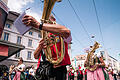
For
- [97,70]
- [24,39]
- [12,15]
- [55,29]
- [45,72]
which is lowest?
[97,70]

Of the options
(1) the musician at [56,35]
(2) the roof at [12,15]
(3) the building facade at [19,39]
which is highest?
(2) the roof at [12,15]

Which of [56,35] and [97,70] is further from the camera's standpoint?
[97,70]

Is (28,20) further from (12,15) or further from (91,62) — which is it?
(12,15)

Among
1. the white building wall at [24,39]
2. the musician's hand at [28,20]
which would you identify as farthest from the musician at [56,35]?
the white building wall at [24,39]

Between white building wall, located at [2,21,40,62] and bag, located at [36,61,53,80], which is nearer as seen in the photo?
bag, located at [36,61,53,80]

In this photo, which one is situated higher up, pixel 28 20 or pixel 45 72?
pixel 28 20

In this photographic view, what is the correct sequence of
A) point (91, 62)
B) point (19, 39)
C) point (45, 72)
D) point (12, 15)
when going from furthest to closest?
point (19, 39) → point (12, 15) → point (91, 62) → point (45, 72)

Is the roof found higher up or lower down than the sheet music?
higher up

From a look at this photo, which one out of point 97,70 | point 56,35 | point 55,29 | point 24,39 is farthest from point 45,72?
point 24,39

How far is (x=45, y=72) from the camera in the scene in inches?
64.1

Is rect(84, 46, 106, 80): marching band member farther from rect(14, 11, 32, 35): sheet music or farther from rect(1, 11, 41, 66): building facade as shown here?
rect(1, 11, 41, 66): building facade

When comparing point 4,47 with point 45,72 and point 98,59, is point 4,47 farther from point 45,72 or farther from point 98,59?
point 98,59

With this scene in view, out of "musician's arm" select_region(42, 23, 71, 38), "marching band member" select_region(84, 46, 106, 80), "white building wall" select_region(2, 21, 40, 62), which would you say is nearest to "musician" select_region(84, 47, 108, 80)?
"marching band member" select_region(84, 46, 106, 80)

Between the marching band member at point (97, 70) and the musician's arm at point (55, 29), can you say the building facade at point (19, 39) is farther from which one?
the musician's arm at point (55, 29)
